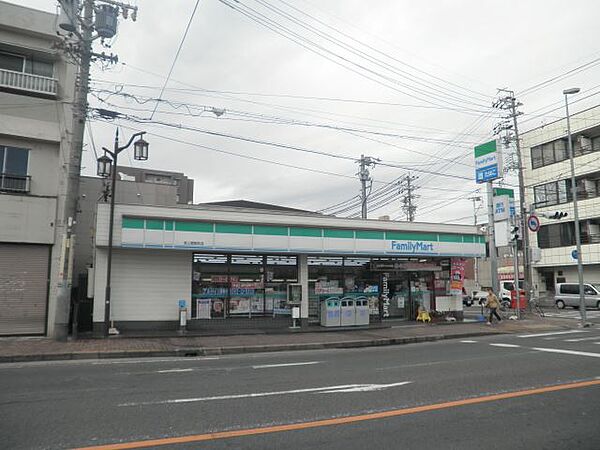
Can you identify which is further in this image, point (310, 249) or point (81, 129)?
point (310, 249)

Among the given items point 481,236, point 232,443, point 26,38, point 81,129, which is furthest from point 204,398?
point 481,236

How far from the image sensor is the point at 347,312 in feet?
66.4

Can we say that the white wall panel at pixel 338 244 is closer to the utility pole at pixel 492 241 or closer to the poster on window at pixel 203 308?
the poster on window at pixel 203 308

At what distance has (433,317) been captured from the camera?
22812 mm

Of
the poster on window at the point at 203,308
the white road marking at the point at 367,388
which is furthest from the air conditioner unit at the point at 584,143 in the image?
the white road marking at the point at 367,388

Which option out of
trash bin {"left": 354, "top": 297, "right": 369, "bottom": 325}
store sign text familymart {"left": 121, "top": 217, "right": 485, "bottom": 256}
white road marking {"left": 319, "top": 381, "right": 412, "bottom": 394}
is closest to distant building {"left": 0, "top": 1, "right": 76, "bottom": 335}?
store sign text familymart {"left": 121, "top": 217, "right": 485, "bottom": 256}

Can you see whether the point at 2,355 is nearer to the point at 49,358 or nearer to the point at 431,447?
the point at 49,358

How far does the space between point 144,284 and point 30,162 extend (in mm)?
6092

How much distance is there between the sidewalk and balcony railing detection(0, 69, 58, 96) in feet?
29.2

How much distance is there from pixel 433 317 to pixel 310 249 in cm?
776

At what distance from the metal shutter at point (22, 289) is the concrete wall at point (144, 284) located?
6.40 feet

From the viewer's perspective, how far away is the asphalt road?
5.44 meters

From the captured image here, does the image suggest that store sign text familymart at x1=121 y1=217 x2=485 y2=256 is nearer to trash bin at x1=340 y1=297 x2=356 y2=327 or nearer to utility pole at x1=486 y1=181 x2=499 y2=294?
trash bin at x1=340 y1=297 x2=356 y2=327

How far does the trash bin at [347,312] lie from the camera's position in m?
20.1
